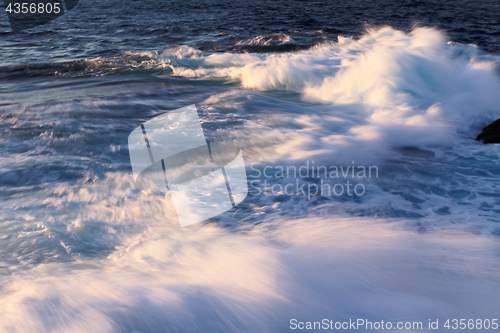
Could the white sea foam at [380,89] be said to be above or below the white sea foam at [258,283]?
above

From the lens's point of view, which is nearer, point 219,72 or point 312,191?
point 312,191

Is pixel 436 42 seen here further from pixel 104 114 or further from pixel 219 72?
pixel 104 114

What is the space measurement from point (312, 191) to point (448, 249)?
47.8 inches

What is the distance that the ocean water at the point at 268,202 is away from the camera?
1945mm

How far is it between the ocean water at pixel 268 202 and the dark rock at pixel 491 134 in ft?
0.42

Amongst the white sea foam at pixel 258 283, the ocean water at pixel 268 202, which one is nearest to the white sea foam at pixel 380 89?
the ocean water at pixel 268 202

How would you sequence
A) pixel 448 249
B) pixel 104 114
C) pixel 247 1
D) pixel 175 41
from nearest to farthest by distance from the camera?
pixel 448 249, pixel 104 114, pixel 175 41, pixel 247 1

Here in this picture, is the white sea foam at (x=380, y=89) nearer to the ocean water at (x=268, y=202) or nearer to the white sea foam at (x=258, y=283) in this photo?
the ocean water at (x=268, y=202)

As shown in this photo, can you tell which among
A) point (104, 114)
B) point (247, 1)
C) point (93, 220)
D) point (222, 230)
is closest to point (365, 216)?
point (222, 230)

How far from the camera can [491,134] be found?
375 cm

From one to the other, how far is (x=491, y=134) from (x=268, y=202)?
2.99 m

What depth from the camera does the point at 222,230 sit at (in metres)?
2.57

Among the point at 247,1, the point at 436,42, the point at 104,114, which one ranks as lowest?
the point at 104,114

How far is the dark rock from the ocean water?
0.13 metres
